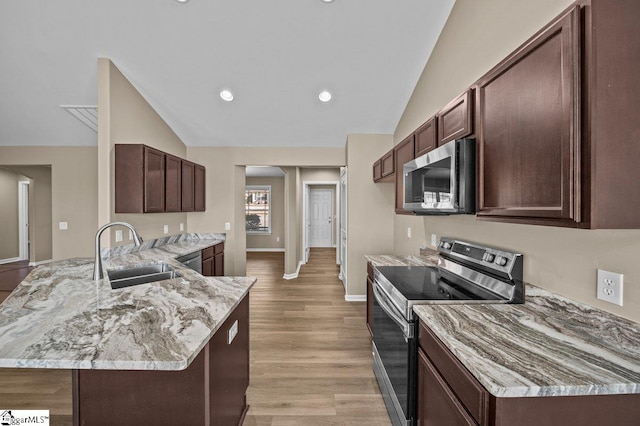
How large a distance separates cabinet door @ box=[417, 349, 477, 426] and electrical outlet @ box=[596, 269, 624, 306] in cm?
73

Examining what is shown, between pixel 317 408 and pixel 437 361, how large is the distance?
3.89 ft

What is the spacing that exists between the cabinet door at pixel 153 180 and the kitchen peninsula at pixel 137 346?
1.43 meters

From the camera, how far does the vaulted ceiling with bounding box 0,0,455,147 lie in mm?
2482

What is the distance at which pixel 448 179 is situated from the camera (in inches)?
68.4

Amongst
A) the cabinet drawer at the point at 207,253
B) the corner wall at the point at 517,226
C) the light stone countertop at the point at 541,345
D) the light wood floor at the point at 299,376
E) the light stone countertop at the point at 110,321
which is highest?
the corner wall at the point at 517,226

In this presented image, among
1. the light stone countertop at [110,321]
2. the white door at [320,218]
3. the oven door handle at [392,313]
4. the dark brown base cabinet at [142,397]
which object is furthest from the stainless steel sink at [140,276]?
the white door at [320,218]

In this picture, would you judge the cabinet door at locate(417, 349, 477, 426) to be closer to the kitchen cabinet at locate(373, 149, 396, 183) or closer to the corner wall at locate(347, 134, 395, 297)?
the kitchen cabinet at locate(373, 149, 396, 183)

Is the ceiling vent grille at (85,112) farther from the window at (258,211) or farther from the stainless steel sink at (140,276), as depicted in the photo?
the window at (258,211)

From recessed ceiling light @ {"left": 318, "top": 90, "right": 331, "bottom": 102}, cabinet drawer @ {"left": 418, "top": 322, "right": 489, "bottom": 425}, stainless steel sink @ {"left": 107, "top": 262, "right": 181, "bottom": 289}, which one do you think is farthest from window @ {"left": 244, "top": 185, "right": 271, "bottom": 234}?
cabinet drawer @ {"left": 418, "top": 322, "right": 489, "bottom": 425}

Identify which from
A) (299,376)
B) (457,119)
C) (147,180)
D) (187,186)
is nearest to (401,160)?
Answer: (457,119)

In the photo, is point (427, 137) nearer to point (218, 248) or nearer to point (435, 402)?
point (435, 402)

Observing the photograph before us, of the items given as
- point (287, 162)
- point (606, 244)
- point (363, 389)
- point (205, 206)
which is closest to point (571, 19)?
point (606, 244)

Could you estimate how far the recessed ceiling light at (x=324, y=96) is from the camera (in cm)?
348

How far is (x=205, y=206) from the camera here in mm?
4676
